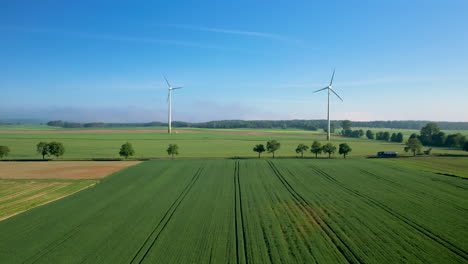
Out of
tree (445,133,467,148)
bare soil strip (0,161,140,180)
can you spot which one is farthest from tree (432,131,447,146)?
bare soil strip (0,161,140,180)

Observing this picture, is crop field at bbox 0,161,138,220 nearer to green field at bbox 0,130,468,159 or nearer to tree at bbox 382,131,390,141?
green field at bbox 0,130,468,159

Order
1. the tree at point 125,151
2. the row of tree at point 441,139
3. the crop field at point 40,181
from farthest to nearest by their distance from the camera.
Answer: the row of tree at point 441,139, the tree at point 125,151, the crop field at point 40,181

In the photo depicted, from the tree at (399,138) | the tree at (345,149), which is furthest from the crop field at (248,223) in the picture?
the tree at (399,138)

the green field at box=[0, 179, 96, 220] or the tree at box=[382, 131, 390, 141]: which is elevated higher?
the tree at box=[382, 131, 390, 141]

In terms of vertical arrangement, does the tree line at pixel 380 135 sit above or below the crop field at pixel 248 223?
above

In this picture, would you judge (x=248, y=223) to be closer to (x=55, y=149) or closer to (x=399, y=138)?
A: (x=55, y=149)

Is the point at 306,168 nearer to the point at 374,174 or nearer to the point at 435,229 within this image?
the point at 374,174

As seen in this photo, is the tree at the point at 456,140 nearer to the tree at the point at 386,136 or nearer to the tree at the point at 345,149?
the tree at the point at 386,136
